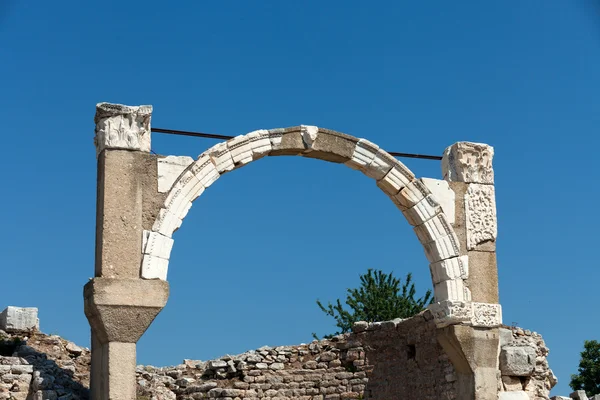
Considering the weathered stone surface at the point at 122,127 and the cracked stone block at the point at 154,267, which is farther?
the weathered stone surface at the point at 122,127

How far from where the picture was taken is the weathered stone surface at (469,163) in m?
12.9

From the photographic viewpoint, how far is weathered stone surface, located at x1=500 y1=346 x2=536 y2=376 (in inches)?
511

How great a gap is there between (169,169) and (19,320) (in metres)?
4.24

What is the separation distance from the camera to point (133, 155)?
1111cm

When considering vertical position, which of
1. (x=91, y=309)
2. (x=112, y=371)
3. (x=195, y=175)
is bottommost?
(x=112, y=371)

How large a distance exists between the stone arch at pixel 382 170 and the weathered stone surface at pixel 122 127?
2.62 ft

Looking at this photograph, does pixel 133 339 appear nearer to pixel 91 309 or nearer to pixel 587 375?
pixel 91 309

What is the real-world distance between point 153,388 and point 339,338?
3808 millimetres

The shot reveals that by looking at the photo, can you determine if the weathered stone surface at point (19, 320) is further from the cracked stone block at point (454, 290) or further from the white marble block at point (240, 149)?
the cracked stone block at point (454, 290)

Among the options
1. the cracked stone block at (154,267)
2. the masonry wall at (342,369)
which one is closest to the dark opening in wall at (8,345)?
the masonry wall at (342,369)

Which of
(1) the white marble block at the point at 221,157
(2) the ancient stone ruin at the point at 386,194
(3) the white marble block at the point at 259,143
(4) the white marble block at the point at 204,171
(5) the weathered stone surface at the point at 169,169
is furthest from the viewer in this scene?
(3) the white marble block at the point at 259,143

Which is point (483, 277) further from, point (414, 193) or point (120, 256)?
point (120, 256)

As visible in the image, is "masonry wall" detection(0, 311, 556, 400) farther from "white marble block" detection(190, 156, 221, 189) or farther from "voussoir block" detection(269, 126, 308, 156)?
"voussoir block" detection(269, 126, 308, 156)

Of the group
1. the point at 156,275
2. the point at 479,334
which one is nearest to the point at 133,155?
the point at 156,275
